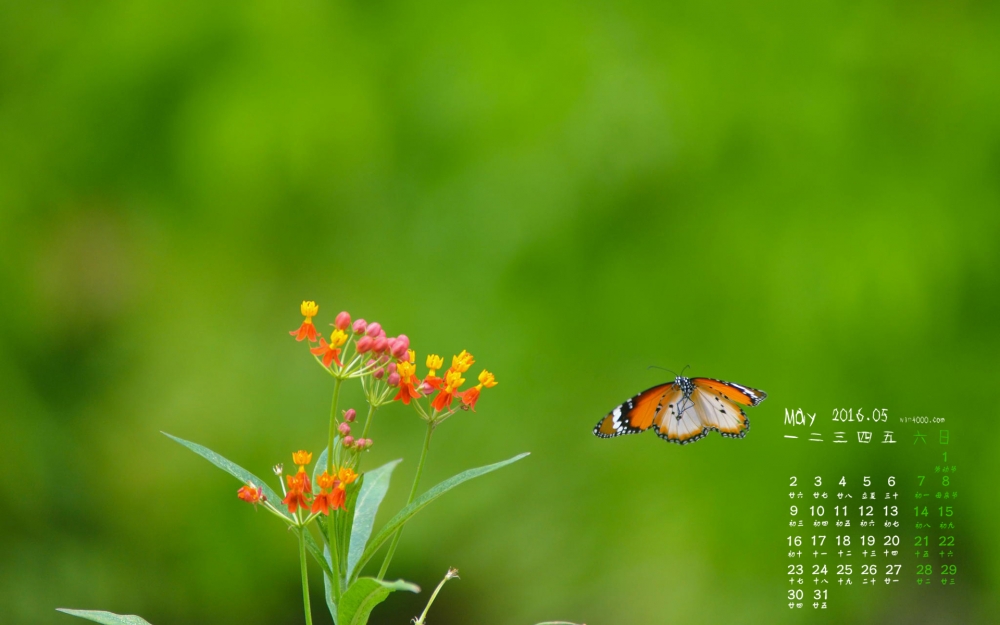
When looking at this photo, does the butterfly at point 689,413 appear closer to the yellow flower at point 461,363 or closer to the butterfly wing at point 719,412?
the butterfly wing at point 719,412

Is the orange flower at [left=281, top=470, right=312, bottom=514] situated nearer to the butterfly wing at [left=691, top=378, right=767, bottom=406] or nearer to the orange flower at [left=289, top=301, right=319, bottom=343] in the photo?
the orange flower at [left=289, top=301, right=319, bottom=343]

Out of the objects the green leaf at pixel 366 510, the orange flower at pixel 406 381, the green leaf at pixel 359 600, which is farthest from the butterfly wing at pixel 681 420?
the green leaf at pixel 359 600

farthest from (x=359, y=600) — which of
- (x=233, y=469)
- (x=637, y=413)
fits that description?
(x=637, y=413)

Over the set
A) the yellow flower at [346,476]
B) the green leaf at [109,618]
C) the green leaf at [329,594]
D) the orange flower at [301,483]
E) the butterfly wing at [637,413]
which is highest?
the butterfly wing at [637,413]

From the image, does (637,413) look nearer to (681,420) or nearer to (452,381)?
(681,420)

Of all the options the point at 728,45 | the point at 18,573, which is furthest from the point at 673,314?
the point at 18,573

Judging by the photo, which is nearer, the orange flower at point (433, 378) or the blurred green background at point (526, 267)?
the orange flower at point (433, 378)
